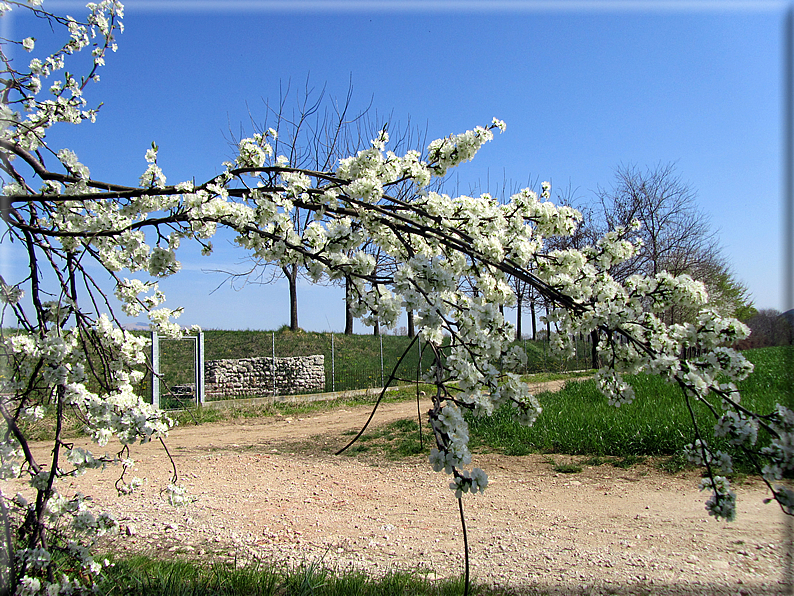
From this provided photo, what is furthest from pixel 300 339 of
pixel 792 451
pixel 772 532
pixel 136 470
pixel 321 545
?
pixel 792 451

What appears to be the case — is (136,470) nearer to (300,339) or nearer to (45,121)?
(45,121)

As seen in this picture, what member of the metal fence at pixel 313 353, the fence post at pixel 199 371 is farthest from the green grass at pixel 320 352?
the fence post at pixel 199 371

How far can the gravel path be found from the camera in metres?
3.47

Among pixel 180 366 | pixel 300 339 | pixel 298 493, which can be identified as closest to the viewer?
pixel 298 493

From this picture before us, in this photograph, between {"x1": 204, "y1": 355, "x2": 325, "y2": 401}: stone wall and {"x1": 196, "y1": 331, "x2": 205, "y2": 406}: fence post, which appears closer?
{"x1": 196, "y1": 331, "x2": 205, "y2": 406}: fence post

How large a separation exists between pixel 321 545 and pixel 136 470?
142 inches

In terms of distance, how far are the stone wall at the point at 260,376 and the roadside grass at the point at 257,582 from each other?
11582 millimetres

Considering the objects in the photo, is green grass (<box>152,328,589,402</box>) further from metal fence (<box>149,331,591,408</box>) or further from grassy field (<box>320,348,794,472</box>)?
grassy field (<box>320,348,794,472</box>)

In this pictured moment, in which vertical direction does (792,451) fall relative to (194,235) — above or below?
below

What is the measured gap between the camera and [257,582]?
307 cm

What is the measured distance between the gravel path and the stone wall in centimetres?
788

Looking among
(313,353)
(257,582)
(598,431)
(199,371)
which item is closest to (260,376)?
(199,371)

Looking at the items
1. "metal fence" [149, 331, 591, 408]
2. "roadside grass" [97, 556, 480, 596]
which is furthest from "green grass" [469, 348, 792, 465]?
"metal fence" [149, 331, 591, 408]

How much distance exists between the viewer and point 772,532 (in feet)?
12.9
